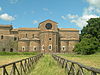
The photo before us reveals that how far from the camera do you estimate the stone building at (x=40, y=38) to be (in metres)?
65.3

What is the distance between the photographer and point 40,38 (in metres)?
67.4

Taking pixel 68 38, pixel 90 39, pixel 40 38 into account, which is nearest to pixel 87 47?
pixel 90 39

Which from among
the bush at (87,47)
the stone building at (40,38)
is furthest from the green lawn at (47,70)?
the stone building at (40,38)

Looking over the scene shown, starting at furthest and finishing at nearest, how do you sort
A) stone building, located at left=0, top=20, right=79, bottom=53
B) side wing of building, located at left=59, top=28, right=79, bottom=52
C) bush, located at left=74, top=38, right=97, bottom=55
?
1. side wing of building, located at left=59, top=28, right=79, bottom=52
2. stone building, located at left=0, top=20, right=79, bottom=53
3. bush, located at left=74, top=38, right=97, bottom=55

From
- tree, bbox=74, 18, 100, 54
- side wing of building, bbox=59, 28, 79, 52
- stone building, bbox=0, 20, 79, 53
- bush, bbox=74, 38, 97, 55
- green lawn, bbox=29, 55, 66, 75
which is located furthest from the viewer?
side wing of building, bbox=59, 28, 79, 52

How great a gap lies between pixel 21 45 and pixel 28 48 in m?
2.76

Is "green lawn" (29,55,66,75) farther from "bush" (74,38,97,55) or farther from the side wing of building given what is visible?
the side wing of building

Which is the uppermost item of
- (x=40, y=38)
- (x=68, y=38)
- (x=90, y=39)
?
(x=40, y=38)

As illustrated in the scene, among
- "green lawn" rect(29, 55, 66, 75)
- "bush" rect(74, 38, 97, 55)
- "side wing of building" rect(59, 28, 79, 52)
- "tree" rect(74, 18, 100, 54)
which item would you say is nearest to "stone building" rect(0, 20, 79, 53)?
"side wing of building" rect(59, 28, 79, 52)

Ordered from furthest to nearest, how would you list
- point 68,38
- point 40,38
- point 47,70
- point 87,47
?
point 68,38, point 40,38, point 87,47, point 47,70

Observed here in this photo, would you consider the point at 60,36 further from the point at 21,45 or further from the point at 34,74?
the point at 34,74

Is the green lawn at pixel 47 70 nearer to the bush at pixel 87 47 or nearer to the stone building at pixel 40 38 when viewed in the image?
the bush at pixel 87 47

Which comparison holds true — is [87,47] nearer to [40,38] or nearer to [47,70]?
[40,38]

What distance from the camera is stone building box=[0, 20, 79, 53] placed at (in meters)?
65.3
